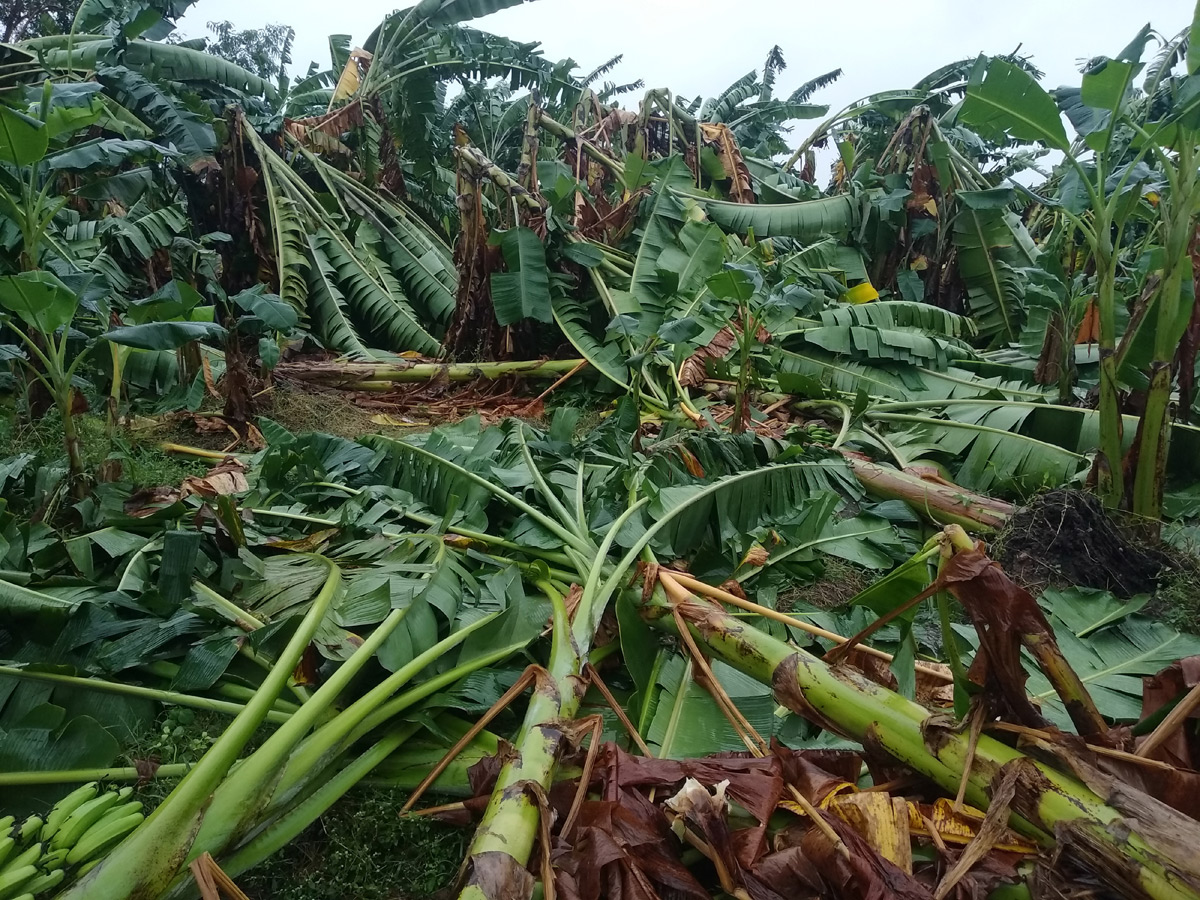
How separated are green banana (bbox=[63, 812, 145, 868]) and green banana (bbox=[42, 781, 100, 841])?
0.21ft

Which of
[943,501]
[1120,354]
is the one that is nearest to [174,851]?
[943,501]

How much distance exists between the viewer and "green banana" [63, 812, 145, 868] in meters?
1.53

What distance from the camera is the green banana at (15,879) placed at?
4.57 feet

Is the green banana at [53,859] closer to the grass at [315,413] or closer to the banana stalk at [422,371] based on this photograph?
the grass at [315,413]

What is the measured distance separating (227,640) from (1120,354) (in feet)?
12.8

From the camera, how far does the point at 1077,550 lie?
321 cm

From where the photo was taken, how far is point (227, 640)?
87.0 inches

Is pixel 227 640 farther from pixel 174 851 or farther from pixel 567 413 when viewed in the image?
pixel 567 413

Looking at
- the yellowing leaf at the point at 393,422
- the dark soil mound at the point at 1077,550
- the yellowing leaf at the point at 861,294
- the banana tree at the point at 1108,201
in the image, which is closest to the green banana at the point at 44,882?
the dark soil mound at the point at 1077,550

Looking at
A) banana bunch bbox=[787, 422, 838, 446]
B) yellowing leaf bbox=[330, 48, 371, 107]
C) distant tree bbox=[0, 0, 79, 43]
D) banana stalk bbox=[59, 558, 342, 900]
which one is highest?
distant tree bbox=[0, 0, 79, 43]

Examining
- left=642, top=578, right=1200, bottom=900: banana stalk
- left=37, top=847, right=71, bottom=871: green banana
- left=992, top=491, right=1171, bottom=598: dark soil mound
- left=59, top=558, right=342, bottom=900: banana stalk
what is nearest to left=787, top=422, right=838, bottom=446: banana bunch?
left=992, top=491, right=1171, bottom=598: dark soil mound

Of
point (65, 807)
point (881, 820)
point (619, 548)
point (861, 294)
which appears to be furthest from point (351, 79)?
point (881, 820)

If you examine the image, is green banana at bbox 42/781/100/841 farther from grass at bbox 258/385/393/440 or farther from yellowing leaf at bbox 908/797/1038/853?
grass at bbox 258/385/393/440

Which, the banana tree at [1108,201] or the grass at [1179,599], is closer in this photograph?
the grass at [1179,599]
